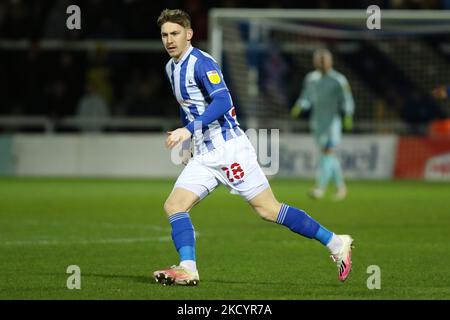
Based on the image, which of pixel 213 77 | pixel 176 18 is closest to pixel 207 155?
pixel 213 77

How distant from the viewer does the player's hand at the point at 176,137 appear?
26.2ft

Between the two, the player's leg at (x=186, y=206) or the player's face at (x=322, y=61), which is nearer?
the player's leg at (x=186, y=206)

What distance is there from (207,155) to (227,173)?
214mm

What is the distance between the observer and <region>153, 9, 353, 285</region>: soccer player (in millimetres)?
8492

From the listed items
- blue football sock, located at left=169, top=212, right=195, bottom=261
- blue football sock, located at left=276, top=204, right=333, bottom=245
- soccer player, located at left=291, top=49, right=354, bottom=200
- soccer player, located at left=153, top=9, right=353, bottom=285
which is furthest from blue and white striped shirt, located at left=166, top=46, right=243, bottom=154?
soccer player, located at left=291, top=49, right=354, bottom=200

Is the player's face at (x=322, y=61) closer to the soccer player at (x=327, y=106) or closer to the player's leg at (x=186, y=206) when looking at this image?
the soccer player at (x=327, y=106)

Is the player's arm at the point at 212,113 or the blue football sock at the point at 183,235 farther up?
the player's arm at the point at 212,113

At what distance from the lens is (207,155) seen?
870 centimetres

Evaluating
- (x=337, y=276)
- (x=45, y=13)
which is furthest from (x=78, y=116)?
(x=337, y=276)

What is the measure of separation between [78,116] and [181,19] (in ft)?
53.9

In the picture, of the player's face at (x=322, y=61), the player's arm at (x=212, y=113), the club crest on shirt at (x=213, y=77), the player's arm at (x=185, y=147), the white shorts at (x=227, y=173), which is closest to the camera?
the player's arm at (x=212, y=113)

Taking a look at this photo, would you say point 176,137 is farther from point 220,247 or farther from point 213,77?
point 220,247

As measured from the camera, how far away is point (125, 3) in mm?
25641

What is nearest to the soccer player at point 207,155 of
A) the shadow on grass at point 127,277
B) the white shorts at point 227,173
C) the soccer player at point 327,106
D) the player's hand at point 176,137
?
the white shorts at point 227,173
